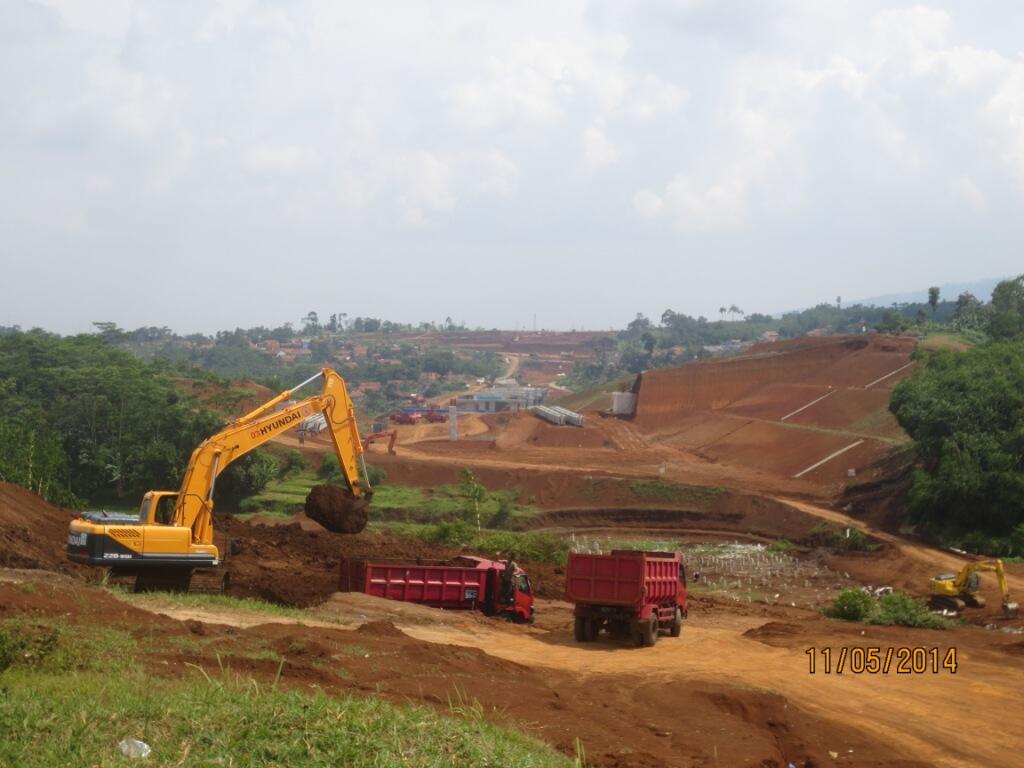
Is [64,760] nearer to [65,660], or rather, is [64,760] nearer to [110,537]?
[65,660]

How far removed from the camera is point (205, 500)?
22625 millimetres

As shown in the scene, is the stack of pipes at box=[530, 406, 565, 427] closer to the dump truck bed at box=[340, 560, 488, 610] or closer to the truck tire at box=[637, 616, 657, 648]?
the dump truck bed at box=[340, 560, 488, 610]

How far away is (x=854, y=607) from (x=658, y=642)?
5738 mm

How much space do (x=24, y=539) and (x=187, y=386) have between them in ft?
110

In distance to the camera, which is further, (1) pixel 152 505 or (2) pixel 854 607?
(2) pixel 854 607

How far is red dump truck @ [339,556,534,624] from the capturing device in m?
24.2

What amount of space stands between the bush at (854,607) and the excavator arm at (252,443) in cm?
1117

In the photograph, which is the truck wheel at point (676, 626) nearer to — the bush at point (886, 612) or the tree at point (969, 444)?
the bush at point (886, 612)

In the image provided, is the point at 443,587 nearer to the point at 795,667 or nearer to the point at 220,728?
the point at 795,667

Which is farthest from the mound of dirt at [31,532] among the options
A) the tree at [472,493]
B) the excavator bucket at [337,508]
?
the tree at [472,493]

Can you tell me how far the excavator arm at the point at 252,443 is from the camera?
22562 mm

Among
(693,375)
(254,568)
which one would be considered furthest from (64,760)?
(693,375)

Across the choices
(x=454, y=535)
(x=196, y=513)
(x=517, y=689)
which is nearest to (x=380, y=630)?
(x=517, y=689)

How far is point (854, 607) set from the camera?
25.5 meters
